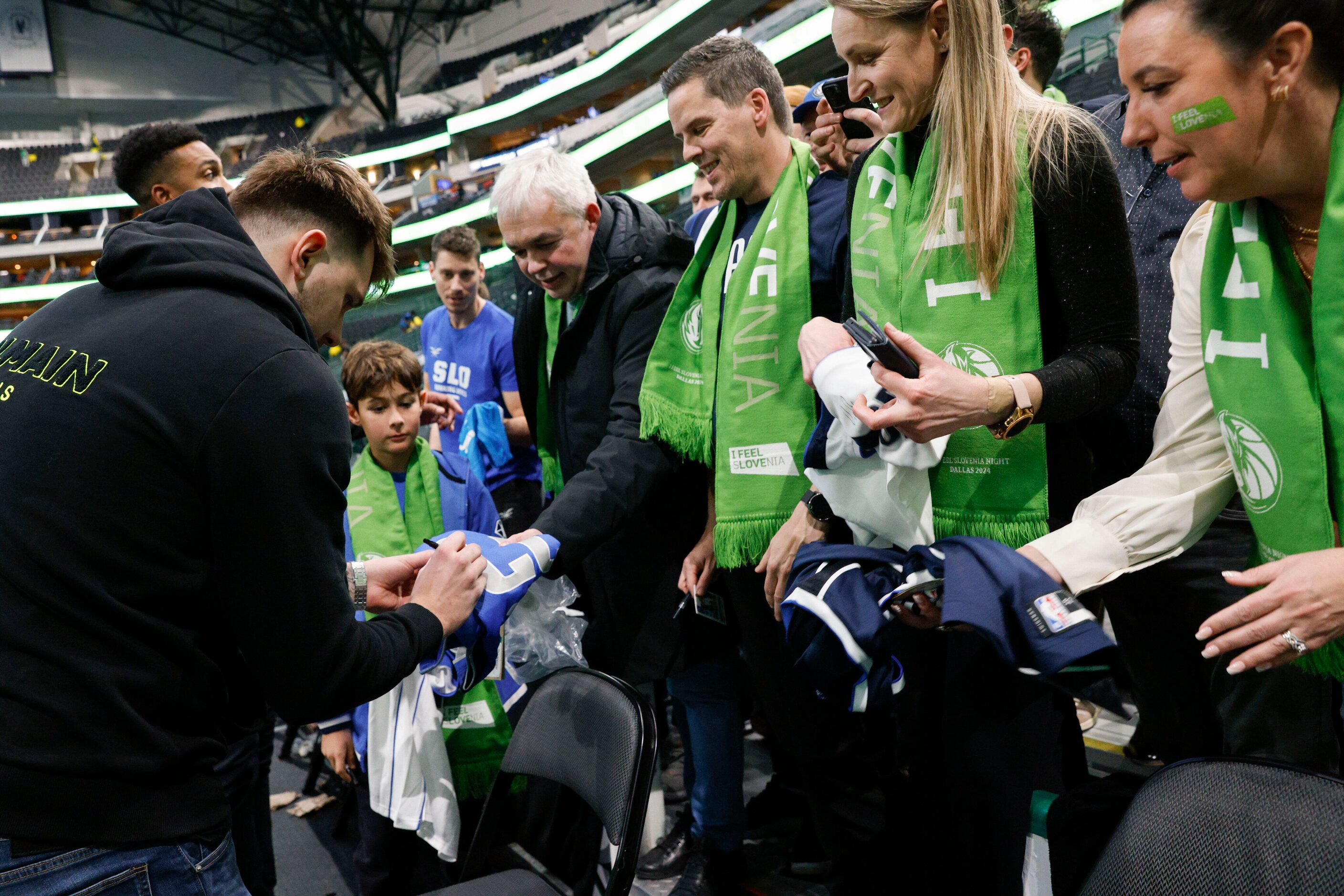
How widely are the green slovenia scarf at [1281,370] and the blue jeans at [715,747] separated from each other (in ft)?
Answer: 4.25

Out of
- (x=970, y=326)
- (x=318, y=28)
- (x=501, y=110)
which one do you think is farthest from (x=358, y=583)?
(x=318, y=28)

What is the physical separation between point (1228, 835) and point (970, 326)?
726 mm

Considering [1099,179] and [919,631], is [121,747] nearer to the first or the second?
[919,631]

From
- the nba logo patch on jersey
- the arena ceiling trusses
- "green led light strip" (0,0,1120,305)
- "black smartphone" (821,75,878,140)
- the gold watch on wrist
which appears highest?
the arena ceiling trusses

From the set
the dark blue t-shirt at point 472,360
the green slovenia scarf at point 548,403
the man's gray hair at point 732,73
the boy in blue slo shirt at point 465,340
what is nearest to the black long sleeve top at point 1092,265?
the man's gray hair at point 732,73

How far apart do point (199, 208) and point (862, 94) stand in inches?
40.5

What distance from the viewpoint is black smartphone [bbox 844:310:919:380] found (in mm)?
1192

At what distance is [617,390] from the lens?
86.4 inches

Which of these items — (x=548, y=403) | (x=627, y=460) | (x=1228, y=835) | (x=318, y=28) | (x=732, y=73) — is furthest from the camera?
(x=318, y=28)

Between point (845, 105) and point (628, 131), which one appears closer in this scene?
point (845, 105)

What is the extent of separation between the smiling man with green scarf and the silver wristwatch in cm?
68

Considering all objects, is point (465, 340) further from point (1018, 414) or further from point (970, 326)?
point (1018, 414)

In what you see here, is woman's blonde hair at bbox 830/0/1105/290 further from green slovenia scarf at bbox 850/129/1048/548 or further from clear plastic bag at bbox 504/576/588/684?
clear plastic bag at bbox 504/576/588/684

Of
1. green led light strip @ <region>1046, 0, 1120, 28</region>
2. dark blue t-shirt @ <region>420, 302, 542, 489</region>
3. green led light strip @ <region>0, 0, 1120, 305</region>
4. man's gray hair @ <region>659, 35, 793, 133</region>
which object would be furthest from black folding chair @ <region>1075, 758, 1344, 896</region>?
green led light strip @ <region>1046, 0, 1120, 28</region>
